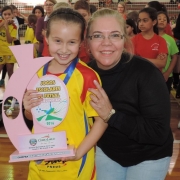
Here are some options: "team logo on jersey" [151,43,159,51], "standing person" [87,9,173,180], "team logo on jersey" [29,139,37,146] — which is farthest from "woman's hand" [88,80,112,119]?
"team logo on jersey" [151,43,159,51]

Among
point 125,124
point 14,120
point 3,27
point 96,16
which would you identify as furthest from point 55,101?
point 3,27

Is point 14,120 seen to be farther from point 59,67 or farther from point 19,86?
point 59,67

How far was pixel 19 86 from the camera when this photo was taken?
1.33 metres

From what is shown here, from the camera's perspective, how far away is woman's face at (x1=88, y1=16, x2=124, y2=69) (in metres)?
1.40

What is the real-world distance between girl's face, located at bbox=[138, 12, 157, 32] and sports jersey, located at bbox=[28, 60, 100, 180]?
217 centimetres

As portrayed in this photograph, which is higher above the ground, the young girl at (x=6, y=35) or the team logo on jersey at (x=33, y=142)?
the young girl at (x=6, y=35)

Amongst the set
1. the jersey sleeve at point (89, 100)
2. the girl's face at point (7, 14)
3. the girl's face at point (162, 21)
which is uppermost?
the girl's face at point (7, 14)

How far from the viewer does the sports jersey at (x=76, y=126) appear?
1.35 m

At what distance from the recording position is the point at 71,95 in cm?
134

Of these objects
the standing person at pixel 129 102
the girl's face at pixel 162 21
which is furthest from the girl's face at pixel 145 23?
the standing person at pixel 129 102

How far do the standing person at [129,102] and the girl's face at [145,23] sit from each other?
197 cm

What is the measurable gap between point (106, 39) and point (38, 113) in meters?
0.42

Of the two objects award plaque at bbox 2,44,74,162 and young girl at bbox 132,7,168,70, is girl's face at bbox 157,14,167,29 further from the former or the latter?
award plaque at bbox 2,44,74,162

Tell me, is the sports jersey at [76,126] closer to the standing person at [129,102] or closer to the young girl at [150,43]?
the standing person at [129,102]
